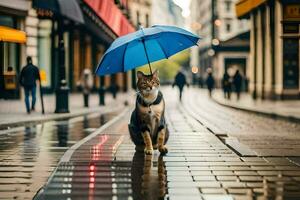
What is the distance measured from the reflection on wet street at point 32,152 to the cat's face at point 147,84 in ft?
5.60

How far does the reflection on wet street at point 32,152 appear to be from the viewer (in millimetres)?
7027

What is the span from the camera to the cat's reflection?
21.0ft

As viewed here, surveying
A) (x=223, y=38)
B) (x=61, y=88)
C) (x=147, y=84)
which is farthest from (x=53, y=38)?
(x=223, y=38)

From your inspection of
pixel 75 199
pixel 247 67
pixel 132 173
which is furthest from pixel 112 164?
pixel 247 67

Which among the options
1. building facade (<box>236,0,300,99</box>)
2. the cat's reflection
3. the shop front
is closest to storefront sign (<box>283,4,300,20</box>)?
the cat's reflection

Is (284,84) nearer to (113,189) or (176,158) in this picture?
(176,158)

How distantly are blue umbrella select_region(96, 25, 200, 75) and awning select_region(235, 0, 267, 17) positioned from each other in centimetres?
2434

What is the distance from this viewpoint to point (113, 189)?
265 inches

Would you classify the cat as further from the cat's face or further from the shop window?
the shop window

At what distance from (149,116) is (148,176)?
1679 mm

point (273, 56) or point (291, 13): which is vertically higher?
point (291, 13)

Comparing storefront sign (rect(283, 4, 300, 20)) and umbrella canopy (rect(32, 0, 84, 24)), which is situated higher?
umbrella canopy (rect(32, 0, 84, 24))

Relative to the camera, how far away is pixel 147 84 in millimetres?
8727

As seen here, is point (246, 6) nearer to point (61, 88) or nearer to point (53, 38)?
point (53, 38)
